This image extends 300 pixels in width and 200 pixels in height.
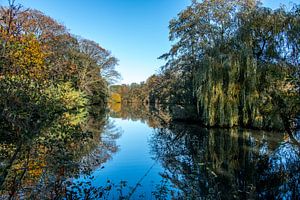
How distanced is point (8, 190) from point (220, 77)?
11.0 metres

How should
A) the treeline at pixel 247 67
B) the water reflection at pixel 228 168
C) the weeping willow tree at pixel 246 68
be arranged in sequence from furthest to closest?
the weeping willow tree at pixel 246 68 → the treeline at pixel 247 67 → the water reflection at pixel 228 168

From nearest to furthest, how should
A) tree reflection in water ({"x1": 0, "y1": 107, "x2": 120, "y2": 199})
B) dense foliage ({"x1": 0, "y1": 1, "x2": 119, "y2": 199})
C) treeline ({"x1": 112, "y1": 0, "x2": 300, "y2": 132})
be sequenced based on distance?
dense foliage ({"x1": 0, "y1": 1, "x2": 119, "y2": 199}), tree reflection in water ({"x1": 0, "y1": 107, "x2": 120, "y2": 199}), treeline ({"x1": 112, "y1": 0, "x2": 300, "y2": 132})

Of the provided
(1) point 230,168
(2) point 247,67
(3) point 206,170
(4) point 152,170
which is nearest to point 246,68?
(2) point 247,67

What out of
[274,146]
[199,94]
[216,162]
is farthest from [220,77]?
[216,162]

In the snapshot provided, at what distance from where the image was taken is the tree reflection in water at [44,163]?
3.24 metres

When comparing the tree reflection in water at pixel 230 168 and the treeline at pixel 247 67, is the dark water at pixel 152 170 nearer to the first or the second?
the tree reflection in water at pixel 230 168

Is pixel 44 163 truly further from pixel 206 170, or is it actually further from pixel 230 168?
pixel 230 168

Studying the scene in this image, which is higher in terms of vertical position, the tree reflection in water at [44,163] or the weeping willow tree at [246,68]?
the weeping willow tree at [246,68]

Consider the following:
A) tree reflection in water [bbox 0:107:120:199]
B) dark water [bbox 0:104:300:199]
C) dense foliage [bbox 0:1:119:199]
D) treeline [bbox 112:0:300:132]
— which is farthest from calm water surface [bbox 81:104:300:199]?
treeline [bbox 112:0:300:132]

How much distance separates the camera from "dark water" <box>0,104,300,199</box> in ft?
14.0

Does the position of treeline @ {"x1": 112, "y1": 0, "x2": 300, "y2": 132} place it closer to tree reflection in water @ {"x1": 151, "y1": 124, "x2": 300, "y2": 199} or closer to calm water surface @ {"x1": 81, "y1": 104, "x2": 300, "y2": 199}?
tree reflection in water @ {"x1": 151, "y1": 124, "x2": 300, "y2": 199}

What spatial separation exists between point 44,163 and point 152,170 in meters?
2.53

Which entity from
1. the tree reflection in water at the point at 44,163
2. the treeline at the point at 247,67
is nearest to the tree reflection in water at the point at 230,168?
the tree reflection in water at the point at 44,163

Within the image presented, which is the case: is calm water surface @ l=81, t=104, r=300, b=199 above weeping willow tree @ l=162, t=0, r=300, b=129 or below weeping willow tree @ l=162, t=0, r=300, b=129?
below
